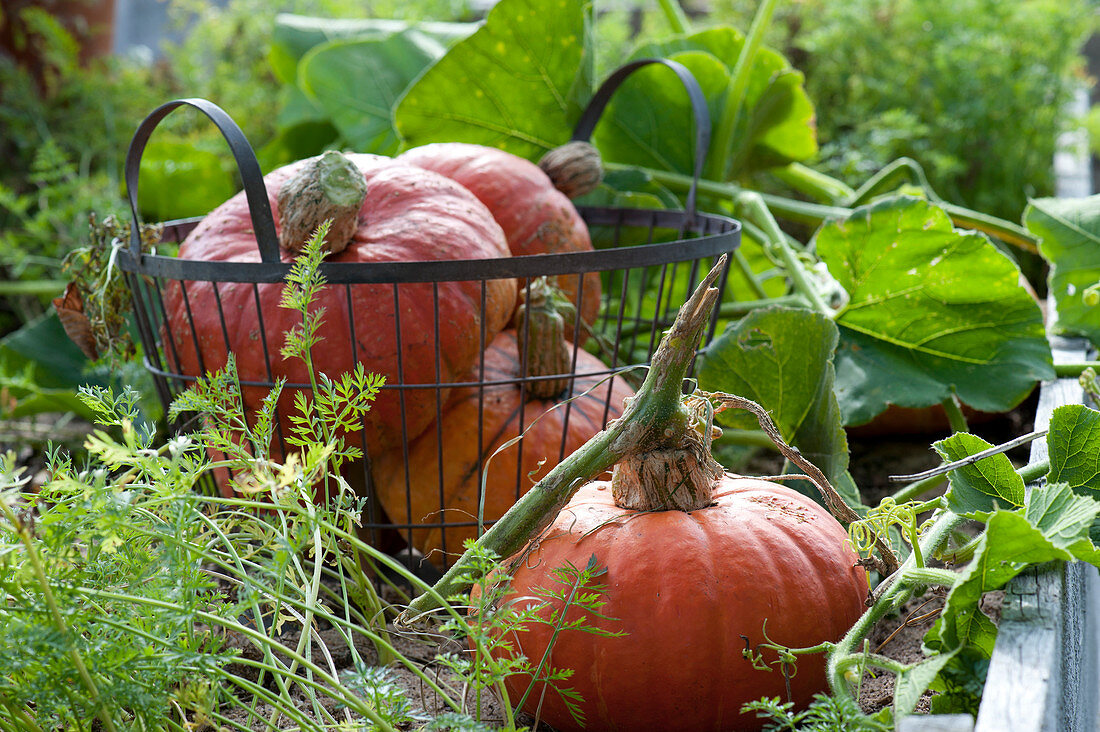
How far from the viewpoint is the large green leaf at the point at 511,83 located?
1724 mm

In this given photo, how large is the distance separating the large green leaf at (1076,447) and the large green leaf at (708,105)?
4.22 ft

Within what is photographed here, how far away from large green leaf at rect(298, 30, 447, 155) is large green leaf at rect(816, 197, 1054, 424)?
4.11 ft

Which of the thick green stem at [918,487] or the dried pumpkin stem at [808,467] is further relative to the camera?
the thick green stem at [918,487]

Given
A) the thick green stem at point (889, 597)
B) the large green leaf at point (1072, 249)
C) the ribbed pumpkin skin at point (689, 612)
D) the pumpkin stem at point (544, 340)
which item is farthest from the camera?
the large green leaf at point (1072, 249)

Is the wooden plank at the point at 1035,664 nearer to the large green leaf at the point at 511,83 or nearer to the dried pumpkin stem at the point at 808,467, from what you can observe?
the dried pumpkin stem at the point at 808,467

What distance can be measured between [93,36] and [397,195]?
2733 mm

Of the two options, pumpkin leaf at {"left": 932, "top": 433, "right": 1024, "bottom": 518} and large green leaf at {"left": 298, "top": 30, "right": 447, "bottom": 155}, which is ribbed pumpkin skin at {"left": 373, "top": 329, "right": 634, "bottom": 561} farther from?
large green leaf at {"left": 298, "top": 30, "right": 447, "bottom": 155}

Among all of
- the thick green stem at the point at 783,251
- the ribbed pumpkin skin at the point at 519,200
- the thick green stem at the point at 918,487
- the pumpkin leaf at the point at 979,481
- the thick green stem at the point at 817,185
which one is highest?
the ribbed pumpkin skin at the point at 519,200

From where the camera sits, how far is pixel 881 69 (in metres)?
2.89

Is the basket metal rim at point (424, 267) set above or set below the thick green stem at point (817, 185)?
above

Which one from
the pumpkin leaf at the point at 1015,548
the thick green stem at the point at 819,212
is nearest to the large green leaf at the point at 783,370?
the pumpkin leaf at the point at 1015,548

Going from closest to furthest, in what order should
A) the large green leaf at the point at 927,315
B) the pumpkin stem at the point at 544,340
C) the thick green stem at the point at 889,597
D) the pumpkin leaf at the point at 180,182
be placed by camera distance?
1. the thick green stem at the point at 889,597
2. the pumpkin stem at the point at 544,340
3. the large green leaf at the point at 927,315
4. the pumpkin leaf at the point at 180,182

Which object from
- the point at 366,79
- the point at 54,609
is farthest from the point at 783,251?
the point at 54,609

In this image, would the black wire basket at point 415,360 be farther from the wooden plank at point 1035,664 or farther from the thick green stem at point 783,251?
the wooden plank at point 1035,664
